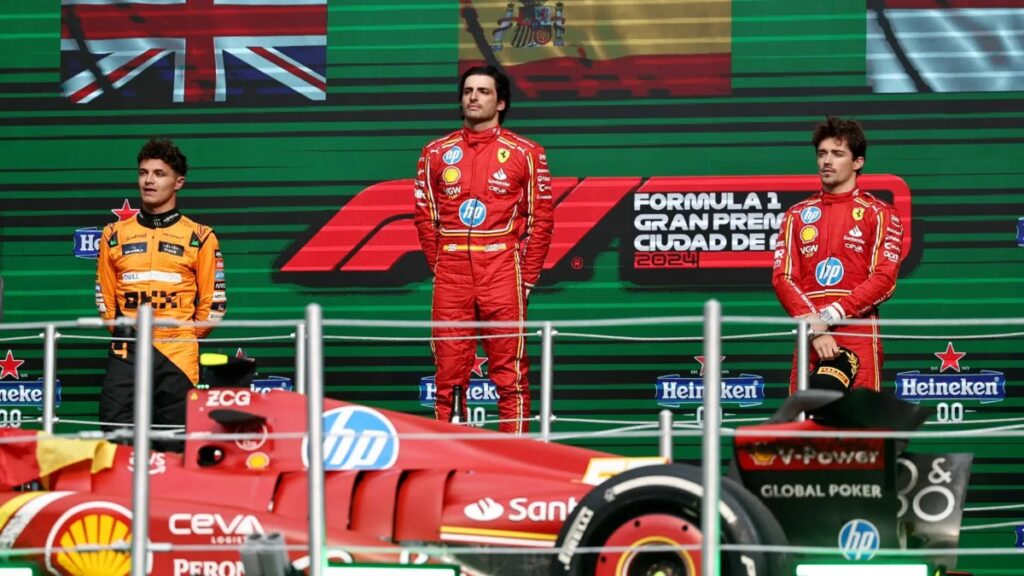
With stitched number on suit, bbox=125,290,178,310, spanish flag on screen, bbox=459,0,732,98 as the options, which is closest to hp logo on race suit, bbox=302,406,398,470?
stitched number on suit, bbox=125,290,178,310

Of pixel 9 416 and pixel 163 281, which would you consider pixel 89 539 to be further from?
pixel 9 416

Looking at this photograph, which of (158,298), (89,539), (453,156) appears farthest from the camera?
(453,156)

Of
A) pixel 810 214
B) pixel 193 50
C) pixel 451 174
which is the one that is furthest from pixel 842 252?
pixel 193 50

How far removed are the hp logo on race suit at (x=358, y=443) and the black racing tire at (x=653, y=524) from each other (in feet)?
3.09

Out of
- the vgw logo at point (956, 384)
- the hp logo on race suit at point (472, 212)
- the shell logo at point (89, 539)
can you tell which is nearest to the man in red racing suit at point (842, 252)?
the hp logo on race suit at point (472, 212)

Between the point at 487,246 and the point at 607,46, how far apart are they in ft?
6.92

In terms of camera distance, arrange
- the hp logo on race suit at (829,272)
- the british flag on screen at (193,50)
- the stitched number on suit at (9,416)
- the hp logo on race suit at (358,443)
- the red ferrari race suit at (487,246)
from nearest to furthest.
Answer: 1. the hp logo on race suit at (358,443)
2. the hp logo on race suit at (829,272)
3. the red ferrari race suit at (487,246)
4. the stitched number on suit at (9,416)
5. the british flag on screen at (193,50)

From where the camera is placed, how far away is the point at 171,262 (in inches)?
306

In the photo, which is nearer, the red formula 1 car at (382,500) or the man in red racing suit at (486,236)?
the red formula 1 car at (382,500)

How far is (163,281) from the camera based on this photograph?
7773 millimetres

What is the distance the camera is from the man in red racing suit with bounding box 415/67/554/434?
7957 mm

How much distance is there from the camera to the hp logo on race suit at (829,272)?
763cm

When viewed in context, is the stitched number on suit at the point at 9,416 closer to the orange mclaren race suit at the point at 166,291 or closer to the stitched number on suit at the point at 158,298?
the orange mclaren race suit at the point at 166,291

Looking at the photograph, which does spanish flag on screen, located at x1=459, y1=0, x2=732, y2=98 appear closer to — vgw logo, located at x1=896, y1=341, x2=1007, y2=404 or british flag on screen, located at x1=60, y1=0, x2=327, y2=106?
british flag on screen, located at x1=60, y1=0, x2=327, y2=106
